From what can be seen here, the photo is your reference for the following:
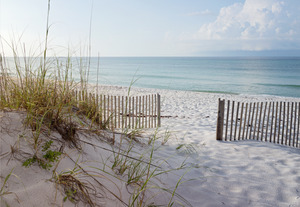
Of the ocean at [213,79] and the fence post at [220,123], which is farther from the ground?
the ocean at [213,79]

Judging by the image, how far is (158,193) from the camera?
1994mm

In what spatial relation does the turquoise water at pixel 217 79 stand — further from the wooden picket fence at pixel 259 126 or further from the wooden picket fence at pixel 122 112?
the wooden picket fence at pixel 259 126

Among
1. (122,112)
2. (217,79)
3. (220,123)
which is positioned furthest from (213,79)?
(122,112)

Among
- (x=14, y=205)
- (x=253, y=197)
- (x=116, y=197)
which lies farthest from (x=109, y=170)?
(x=253, y=197)

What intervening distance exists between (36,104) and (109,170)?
3.69ft

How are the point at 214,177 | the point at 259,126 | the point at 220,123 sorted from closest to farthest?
the point at 214,177 < the point at 220,123 < the point at 259,126

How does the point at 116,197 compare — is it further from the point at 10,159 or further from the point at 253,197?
the point at 253,197

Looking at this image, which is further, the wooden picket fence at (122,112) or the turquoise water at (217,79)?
the turquoise water at (217,79)

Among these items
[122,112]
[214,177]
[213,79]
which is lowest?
[214,177]

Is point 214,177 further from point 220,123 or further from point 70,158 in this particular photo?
point 220,123

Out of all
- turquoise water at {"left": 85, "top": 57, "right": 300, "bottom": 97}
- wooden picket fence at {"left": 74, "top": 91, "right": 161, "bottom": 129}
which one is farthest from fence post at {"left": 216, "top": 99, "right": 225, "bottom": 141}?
turquoise water at {"left": 85, "top": 57, "right": 300, "bottom": 97}

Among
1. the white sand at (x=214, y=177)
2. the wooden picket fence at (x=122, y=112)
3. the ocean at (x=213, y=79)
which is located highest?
the ocean at (x=213, y=79)

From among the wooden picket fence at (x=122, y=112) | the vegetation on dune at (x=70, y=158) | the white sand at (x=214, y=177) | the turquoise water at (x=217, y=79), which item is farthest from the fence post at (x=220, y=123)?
the vegetation on dune at (x=70, y=158)

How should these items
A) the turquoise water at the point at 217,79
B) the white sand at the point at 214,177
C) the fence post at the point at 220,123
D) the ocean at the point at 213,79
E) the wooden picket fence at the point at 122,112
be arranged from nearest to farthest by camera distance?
1. the white sand at the point at 214,177
2. the wooden picket fence at the point at 122,112
3. the fence post at the point at 220,123
4. the ocean at the point at 213,79
5. the turquoise water at the point at 217,79
